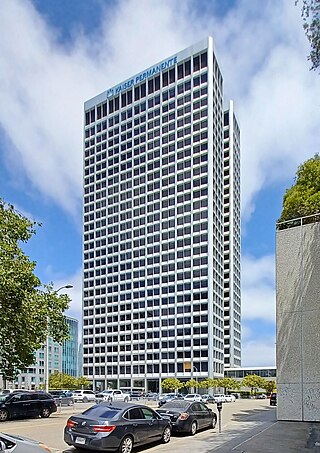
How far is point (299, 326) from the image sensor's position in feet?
78.1

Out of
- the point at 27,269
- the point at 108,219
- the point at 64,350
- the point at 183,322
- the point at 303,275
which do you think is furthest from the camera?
the point at 64,350

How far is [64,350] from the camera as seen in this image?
150375 millimetres

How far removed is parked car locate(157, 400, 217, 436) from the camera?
19.2 m

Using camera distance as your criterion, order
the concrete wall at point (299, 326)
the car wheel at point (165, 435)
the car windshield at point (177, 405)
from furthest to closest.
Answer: the concrete wall at point (299, 326) → the car windshield at point (177, 405) → the car wheel at point (165, 435)

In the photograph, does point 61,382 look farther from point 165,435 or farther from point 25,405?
point 165,435

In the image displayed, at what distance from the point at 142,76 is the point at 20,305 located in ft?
341

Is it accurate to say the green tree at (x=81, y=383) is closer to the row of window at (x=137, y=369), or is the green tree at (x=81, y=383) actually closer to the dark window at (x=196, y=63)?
the row of window at (x=137, y=369)

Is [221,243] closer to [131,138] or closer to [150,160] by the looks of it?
[150,160]

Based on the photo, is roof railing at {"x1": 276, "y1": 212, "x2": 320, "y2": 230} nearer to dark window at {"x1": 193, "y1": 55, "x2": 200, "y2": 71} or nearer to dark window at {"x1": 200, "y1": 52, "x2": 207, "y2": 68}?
dark window at {"x1": 200, "y1": 52, "x2": 207, "y2": 68}

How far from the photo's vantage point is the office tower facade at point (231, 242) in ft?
382

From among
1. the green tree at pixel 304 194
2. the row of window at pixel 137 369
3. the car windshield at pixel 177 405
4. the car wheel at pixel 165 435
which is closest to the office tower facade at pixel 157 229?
the row of window at pixel 137 369

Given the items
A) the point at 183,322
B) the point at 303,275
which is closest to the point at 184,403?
the point at 303,275

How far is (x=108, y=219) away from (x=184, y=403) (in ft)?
336

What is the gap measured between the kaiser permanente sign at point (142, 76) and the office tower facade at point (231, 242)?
64.0 ft
